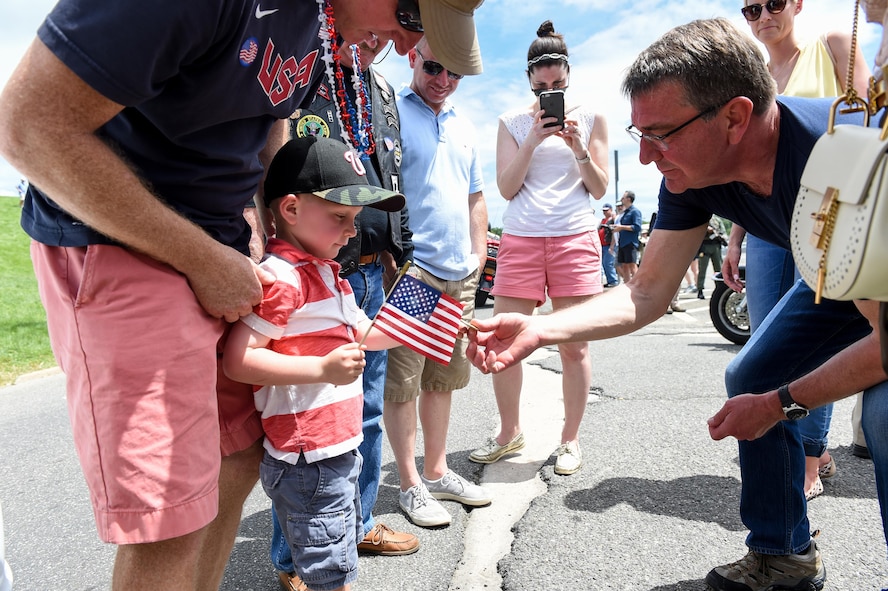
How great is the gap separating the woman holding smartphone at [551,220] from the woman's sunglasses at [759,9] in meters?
0.86

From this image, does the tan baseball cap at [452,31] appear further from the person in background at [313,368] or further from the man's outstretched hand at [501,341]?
the man's outstretched hand at [501,341]

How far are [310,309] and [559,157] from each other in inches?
86.6

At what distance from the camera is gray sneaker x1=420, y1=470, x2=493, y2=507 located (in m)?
2.97

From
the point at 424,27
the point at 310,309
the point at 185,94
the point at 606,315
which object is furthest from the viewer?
the point at 606,315

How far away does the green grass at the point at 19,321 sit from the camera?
22.7ft

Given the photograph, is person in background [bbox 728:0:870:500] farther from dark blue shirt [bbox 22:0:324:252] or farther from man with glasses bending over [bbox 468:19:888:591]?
dark blue shirt [bbox 22:0:324:252]

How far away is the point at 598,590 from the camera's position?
2209mm

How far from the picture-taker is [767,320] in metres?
2.35

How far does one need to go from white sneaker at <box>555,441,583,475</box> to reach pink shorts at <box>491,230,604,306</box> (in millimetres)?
810

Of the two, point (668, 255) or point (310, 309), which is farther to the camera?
point (668, 255)

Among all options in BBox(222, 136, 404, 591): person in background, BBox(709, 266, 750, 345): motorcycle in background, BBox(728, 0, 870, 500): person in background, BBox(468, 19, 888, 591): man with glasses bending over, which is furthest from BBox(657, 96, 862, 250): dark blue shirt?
BBox(709, 266, 750, 345): motorcycle in background

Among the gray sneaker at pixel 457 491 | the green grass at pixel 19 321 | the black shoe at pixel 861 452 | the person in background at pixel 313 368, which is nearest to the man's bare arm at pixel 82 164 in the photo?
the person in background at pixel 313 368

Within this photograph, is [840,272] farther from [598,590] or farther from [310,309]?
[598,590]

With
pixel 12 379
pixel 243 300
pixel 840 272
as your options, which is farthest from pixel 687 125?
pixel 12 379
